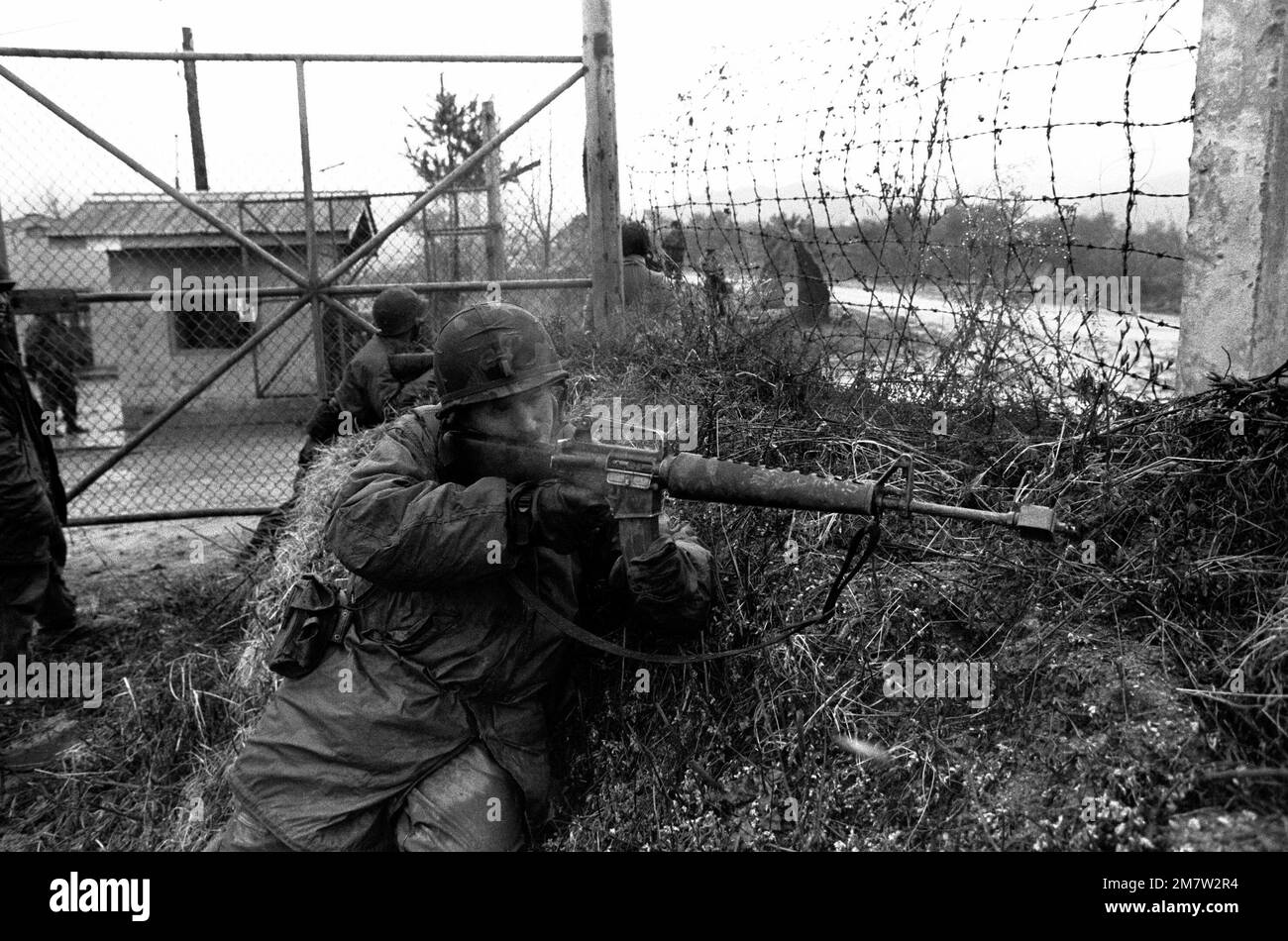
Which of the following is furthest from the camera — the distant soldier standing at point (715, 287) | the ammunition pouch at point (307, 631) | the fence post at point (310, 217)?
the fence post at point (310, 217)

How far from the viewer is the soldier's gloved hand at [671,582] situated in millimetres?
2672

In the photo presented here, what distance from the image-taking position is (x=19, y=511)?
4.63m

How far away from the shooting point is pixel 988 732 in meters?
2.45

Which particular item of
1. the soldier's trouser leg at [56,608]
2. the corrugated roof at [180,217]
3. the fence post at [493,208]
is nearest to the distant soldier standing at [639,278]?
the fence post at [493,208]

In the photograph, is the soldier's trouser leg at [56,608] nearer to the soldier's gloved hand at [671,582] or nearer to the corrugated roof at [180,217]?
the soldier's gloved hand at [671,582]

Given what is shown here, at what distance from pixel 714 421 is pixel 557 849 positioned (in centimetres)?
157

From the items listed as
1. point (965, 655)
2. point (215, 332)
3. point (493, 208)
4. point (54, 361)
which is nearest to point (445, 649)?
point (965, 655)

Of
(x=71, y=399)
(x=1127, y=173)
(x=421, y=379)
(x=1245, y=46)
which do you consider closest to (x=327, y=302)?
(x=421, y=379)

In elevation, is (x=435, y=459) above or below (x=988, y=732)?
above

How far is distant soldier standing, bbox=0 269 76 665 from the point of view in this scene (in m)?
4.62

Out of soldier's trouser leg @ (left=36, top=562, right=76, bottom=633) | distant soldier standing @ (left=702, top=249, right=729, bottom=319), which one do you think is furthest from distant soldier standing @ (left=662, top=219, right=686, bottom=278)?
soldier's trouser leg @ (left=36, top=562, right=76, bottom=633)

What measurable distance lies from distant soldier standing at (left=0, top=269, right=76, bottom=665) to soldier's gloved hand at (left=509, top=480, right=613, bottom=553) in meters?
3.11
